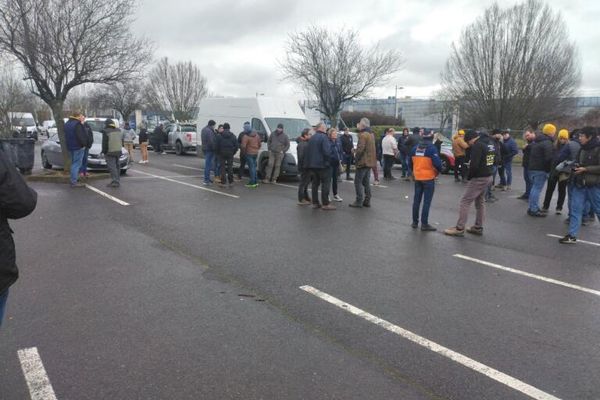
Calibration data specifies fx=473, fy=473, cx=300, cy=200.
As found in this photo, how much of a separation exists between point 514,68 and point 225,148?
68.4 feet

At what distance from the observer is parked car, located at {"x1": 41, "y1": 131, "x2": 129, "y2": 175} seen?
14461 millimetres

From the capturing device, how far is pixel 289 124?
1515 centimetres

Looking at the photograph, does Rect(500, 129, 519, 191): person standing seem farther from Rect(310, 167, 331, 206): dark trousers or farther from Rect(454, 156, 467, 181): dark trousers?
Rect(310, 167, 331, 206): dark trousers

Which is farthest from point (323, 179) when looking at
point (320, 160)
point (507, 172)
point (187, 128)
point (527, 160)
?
point (187, 128)

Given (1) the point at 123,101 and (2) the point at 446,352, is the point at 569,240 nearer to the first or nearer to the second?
(2) the point at 446,352

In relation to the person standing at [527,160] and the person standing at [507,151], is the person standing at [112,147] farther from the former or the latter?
the person standing at [507,151]

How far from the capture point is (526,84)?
88.4 ft

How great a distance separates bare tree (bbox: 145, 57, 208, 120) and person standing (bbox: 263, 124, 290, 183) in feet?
131

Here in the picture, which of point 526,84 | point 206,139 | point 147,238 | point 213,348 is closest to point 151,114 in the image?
point 526,84

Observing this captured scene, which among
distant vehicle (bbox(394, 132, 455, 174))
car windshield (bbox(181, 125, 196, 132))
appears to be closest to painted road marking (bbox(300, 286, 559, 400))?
distant vehicle (bbox(394, 132, 455, 174))

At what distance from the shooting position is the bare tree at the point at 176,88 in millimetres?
51719

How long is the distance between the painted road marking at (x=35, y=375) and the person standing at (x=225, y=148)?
9.48m

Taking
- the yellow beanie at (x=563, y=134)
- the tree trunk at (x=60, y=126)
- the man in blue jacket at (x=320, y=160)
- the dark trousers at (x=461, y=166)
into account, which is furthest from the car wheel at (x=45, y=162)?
the yellow beanie at (x=563, y=134)

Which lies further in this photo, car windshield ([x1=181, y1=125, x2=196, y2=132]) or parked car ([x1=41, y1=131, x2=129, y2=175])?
car windshield ([x1=181, y1=125, x2=196, y2=132])
